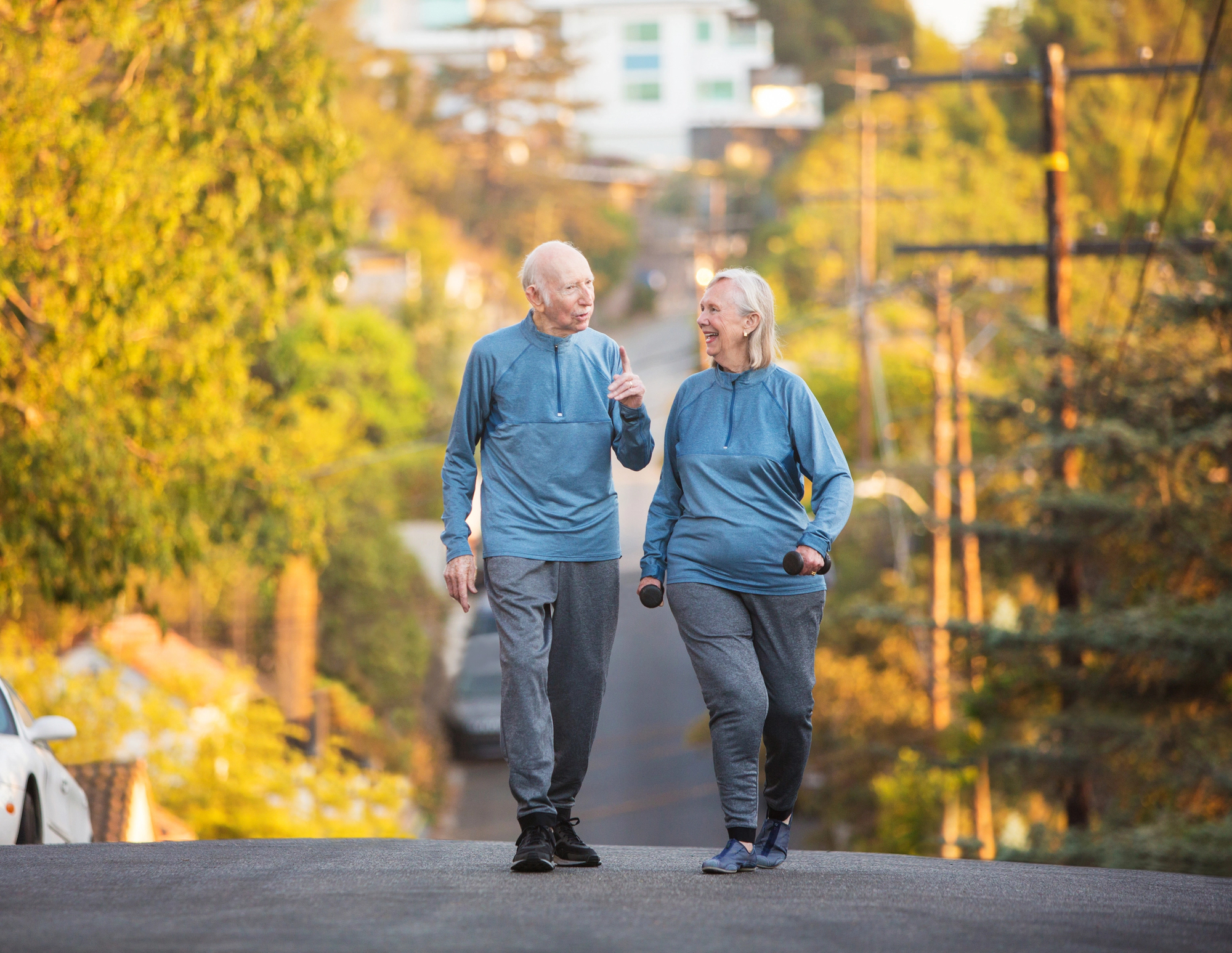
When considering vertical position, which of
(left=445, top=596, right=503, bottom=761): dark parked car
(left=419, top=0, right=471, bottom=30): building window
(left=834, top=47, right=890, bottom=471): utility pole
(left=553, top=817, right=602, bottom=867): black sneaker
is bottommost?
(left=445, top=596, right=503, bottom=761): dark parked car

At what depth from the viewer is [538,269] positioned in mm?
5746

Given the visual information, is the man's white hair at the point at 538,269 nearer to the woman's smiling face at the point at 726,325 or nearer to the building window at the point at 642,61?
the woman's smiling face at the point at 726,325

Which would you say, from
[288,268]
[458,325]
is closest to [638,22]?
[458,325]

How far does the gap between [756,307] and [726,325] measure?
4.7 inches

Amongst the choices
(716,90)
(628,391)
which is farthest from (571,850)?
(716,90)

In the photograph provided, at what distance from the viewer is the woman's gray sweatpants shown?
558cm

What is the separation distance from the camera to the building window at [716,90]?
93312 mm

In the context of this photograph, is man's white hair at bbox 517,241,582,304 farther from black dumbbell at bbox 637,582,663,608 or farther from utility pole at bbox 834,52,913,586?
utility pole at bbox 834,52,913,586

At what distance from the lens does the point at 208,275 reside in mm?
14344

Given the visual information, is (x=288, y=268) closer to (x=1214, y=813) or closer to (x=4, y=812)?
(x=4, y=812)

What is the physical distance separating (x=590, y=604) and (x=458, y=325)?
4853 cm

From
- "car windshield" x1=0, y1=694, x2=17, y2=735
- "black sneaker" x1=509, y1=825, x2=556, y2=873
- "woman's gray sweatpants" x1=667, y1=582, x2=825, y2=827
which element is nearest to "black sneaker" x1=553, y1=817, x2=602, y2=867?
"black sneaker" x1=509, y1=825, x2=556, y2=873

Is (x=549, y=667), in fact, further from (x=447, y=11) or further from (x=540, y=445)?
(x=447, y=11)

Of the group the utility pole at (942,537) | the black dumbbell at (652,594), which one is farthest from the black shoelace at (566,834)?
the utility pole at (942,537)
